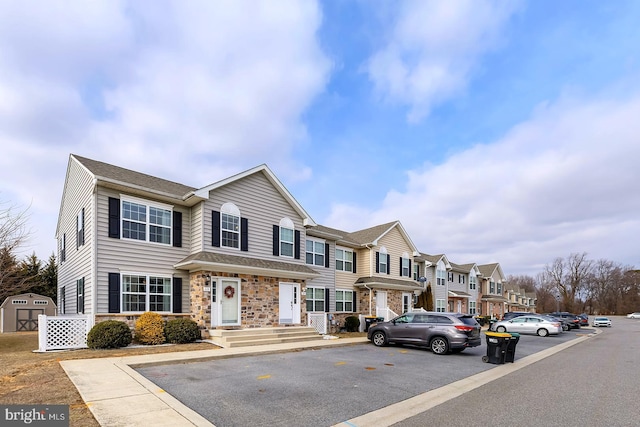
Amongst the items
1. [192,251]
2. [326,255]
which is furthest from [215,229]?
[326,255]

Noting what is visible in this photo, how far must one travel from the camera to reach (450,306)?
38.5 metres

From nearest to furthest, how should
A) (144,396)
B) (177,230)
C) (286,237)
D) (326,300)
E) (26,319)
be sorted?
1. (144,396)
2. (177,230)
3. (286,237)
4. (326,300)
5. (26,319)

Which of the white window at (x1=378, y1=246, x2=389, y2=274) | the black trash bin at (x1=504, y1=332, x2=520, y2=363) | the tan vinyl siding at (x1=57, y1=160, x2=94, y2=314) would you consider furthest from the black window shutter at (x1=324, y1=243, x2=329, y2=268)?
the tan vinyl siding at (x1=57, y1=160, x2=94, y2=314)

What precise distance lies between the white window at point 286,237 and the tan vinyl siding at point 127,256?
15.9ft

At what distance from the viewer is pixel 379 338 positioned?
16172 mm

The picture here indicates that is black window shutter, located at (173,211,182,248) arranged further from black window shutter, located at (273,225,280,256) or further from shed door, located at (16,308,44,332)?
shed door, located at (16,308,44,332)

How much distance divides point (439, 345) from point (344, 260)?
11.9 metres

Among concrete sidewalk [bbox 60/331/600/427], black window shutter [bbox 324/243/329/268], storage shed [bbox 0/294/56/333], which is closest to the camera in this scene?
concrete sidewalk [bbox 60/331/600/427]

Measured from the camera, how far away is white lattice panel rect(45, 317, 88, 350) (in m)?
12.8

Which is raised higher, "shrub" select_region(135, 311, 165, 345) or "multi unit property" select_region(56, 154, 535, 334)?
"multi unit property" select_region(56, 154, 535, 334)

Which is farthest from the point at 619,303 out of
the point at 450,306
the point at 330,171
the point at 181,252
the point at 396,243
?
the point at 181,252

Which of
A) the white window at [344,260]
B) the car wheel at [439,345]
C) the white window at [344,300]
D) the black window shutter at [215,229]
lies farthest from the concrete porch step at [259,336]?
the white window at [344,260]

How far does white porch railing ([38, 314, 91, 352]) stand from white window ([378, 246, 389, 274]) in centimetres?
1852

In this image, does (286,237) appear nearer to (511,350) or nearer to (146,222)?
(146,222)
